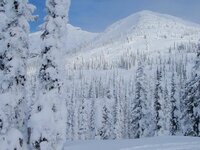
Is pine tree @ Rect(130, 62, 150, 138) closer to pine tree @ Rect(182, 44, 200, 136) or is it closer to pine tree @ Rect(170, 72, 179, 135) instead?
pine tree @ Rect(170, 72, 179, 135)

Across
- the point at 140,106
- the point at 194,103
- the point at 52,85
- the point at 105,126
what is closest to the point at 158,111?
the point at 140,106

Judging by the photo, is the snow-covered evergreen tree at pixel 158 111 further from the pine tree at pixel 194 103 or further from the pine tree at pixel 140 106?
the pine tree at pixel 194 103

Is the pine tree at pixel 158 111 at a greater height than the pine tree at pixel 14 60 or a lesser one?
lesser

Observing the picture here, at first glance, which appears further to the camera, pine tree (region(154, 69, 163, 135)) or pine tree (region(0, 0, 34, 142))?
pine tree (region(154, 69, 163, 135))

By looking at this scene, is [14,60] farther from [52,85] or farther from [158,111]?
[158,111]

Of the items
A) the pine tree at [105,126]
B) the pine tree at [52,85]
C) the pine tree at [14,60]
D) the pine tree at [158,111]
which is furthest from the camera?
the pine tree at [105,126]

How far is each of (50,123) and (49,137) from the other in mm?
565

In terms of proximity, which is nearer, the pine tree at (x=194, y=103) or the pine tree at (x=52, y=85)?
the pine tree at (x=52, y=85)

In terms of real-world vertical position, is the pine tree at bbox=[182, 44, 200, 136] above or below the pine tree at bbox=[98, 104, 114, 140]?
above

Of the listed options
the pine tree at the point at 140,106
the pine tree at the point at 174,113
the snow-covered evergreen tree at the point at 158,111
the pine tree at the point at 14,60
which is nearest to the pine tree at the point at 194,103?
the pine tree at the point at 140,106

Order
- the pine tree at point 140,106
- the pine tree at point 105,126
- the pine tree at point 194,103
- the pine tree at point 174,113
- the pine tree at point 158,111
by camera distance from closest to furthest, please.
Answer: the pine tree at point 194,103, the pine tree at point 140,106, the pine tree at point 158,111, the pine tree at point 174,113, the pine tree at point 105,126

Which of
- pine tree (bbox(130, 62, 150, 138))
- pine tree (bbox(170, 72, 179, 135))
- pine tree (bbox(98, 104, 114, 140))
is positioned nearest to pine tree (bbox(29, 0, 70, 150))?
pine tree (bbox(130, 62, 150, 138))

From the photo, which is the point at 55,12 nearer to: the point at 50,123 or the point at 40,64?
the point at 40,64

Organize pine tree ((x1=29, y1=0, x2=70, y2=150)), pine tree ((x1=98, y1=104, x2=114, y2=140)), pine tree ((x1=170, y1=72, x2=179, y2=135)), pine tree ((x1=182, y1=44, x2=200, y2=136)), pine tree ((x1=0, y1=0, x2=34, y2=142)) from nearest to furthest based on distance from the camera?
1. pine tree ((x1=29, y1=0, x2=70, y2=150))
2. pine tree ((x1=0, y1=0, x2=34, y2=142))
3. pine tree ((x1=182, y1=44, x2=200, y2=136))
4. pine tree ((x1=170, y1=72, x2=179, y2=135))
5. pine tree ((x1=98, y1=104, x2=114, y2=140))
